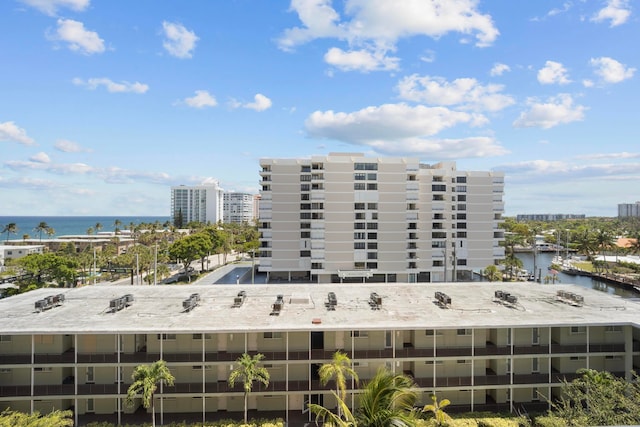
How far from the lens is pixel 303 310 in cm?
2916

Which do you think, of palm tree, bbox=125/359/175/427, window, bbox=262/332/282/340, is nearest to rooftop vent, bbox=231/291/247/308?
window, bbox=262/332/282/340

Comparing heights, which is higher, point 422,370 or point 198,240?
point 198,240

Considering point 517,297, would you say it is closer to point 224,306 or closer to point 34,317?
point 224,306

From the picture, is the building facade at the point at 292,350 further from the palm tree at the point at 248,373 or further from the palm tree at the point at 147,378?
the palm tree at the point at 147,378

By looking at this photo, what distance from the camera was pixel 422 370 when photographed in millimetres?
27766

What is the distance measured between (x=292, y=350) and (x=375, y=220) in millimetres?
47142

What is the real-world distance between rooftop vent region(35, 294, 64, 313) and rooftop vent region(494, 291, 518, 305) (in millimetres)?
37655

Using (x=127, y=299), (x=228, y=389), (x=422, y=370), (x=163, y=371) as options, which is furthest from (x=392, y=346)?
(x=127, y=299)

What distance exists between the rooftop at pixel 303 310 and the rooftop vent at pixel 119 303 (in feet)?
1.33

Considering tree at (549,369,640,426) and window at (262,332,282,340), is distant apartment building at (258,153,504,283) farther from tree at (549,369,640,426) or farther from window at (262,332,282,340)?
tree at (549,369,640,426)

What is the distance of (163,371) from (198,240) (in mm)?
66200

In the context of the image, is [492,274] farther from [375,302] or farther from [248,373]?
[248,373]

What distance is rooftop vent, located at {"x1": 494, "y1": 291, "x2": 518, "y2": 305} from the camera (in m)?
30.8

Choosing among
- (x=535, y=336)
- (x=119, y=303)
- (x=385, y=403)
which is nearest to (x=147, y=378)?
(x=119, y=303)
